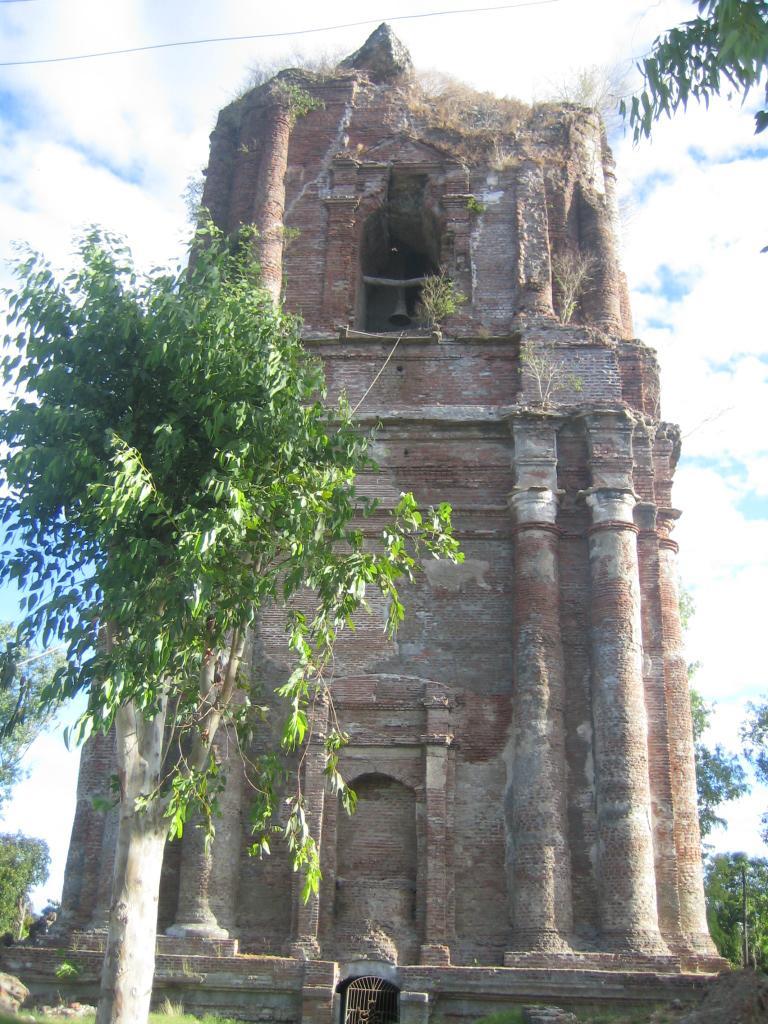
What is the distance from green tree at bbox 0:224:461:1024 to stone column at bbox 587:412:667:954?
3.32 metres

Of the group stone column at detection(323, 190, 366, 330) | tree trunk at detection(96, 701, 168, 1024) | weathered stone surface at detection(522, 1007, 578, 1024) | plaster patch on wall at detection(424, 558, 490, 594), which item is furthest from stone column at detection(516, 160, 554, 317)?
weathered stone surface at detection(522, 1007, 578, 1024)

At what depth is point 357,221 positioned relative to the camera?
51.2ft

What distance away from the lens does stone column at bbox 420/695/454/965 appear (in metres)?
10.8

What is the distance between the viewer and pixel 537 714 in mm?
11555

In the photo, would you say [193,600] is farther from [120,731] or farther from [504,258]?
[504,258]

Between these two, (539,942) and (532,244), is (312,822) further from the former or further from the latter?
(532,244)

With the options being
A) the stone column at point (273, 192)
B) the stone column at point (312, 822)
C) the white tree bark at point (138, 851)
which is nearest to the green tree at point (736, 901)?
the stone column at point (312, 822)

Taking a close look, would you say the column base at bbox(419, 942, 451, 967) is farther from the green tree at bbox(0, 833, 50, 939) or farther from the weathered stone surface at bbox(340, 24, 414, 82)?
the green tree at bbox(0, 833, 50, 939)

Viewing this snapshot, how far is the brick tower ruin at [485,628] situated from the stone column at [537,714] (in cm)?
3

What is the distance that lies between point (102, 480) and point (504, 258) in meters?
8.04

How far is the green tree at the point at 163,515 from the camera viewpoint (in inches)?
318

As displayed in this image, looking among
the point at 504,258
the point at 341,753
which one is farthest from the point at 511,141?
the point at 341,753

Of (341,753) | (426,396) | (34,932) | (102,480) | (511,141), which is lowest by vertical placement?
(34,932)

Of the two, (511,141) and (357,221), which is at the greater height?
(511,141)
